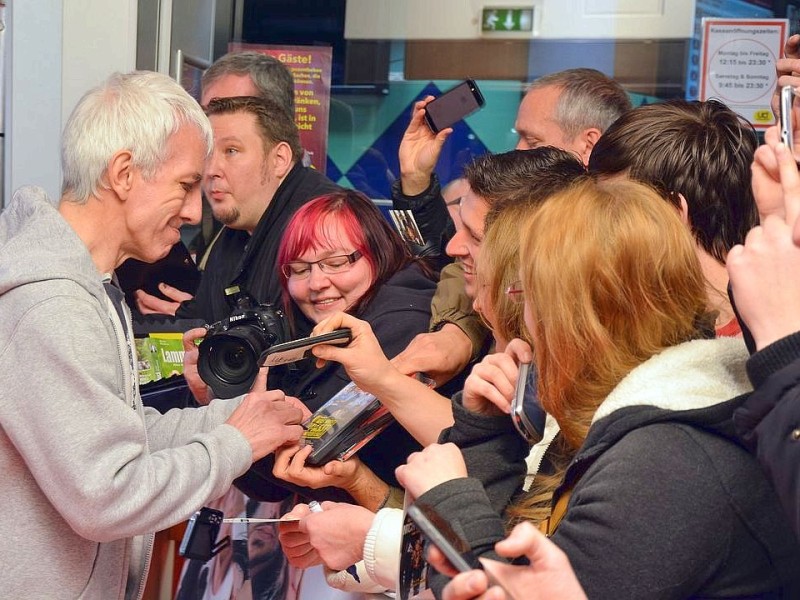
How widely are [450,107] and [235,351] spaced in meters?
0.83

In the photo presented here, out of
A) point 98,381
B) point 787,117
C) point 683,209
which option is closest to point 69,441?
point 98,381

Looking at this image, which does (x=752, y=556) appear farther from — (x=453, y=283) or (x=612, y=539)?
(x=453, y=283)

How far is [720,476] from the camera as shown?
1.20 meters

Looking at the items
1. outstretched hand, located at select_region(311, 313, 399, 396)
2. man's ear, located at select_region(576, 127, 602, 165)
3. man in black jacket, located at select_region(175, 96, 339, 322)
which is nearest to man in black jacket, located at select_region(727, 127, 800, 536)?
outstretched hand, located at select_region(311, 313, 399, 396)

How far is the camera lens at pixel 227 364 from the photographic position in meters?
2.34

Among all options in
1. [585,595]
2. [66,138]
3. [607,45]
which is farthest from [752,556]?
[607,45]

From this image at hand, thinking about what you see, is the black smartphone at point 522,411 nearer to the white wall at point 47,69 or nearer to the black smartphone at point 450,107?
the black smartphone at point 450,107

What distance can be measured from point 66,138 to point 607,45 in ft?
6.55

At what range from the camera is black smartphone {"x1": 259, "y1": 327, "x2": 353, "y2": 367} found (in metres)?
1.95

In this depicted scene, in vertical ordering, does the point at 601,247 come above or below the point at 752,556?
above

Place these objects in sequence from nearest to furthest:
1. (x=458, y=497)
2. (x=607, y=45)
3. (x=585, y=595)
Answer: (x=585, y=595)
(x=458, y=497)
(x=607, y=45)

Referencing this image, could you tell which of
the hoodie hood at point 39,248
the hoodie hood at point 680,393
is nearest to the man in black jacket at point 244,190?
the hoodie hood at point 39,248

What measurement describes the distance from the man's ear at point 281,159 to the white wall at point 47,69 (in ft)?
1.89

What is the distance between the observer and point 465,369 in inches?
88.9
